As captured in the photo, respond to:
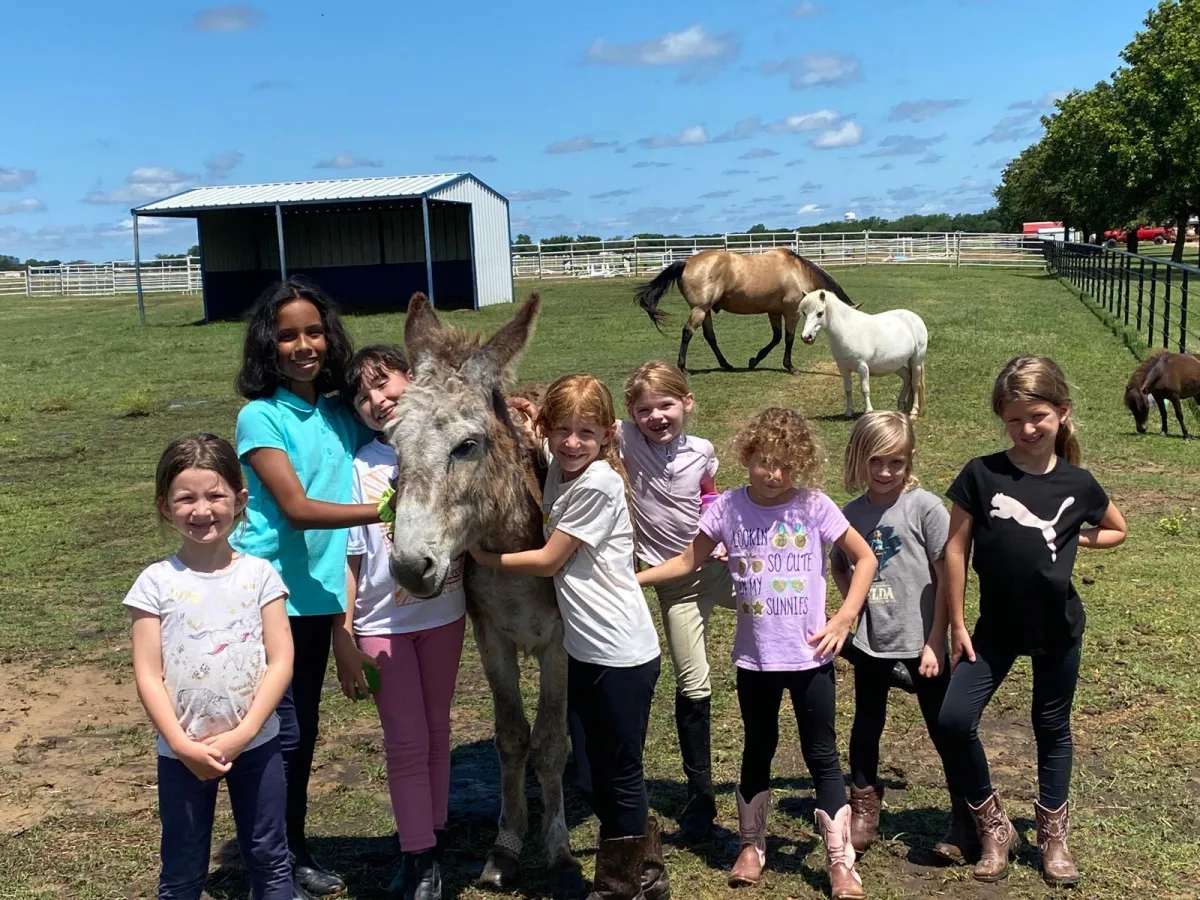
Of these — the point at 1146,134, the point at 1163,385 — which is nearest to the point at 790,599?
the point at 1163,385

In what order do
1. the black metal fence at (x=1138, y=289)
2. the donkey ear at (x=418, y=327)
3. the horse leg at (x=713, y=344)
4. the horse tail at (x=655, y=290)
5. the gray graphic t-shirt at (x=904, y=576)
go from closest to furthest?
the donkey ear at (x=418, y=327), the gray graphic t-shirt at (x=904, y=576), the black metal fence at (x=1138, y=289), the horse leg at (x=713, y=344), the horse tail at (x=655, y=290)

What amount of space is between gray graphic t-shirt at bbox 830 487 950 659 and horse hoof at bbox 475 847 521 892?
1466mm

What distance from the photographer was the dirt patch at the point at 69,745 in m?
4.31

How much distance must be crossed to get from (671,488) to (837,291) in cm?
1192

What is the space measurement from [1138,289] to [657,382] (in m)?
16.6

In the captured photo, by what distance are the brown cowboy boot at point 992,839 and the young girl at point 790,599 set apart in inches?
17.5

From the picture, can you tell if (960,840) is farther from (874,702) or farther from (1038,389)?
(1038,389)

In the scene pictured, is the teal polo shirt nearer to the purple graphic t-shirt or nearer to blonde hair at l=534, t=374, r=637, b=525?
blonde hair at l=534, t=374, r=637, b=525

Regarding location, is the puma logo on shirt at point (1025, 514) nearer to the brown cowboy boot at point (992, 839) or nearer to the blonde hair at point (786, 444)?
the blonde hair at point (786, 444)

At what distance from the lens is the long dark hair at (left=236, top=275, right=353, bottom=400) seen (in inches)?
135

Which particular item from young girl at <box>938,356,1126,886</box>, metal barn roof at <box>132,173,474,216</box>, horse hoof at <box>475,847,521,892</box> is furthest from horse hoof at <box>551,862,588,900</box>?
metal barn roof at <box>132,173,474,216</box>

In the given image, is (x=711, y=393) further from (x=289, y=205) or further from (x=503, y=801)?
(x=289, y=205)

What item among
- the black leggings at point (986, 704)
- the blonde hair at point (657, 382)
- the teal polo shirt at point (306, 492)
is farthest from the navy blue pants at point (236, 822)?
the black leggings at point (986, 704)

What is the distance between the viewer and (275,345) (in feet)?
11.2
